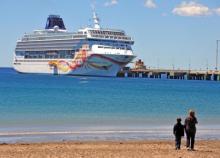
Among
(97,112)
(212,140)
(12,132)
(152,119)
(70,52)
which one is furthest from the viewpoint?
(70,52)

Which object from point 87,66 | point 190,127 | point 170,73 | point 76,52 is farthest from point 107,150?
point 170,73

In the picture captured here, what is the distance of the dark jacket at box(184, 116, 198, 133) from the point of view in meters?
16.1

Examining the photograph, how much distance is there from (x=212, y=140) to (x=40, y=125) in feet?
29.7

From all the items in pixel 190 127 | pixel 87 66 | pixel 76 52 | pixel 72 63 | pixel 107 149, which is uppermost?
pixel 76 52

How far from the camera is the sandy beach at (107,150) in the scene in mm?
15477

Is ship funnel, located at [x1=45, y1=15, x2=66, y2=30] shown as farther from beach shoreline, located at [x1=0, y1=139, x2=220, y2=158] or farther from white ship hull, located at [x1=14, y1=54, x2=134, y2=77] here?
beach shoreline, located at [x1=0, y1=139, x2=220, y2=158]

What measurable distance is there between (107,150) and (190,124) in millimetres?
2377

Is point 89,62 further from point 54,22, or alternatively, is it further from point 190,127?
point 190,127

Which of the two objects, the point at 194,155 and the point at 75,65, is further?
the point at 75,65

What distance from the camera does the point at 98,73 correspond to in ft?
355

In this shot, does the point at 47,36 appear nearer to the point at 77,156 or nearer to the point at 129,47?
the point at 129,47

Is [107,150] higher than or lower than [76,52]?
lower

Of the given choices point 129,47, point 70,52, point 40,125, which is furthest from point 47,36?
point 40,125

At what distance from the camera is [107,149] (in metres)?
17.0
